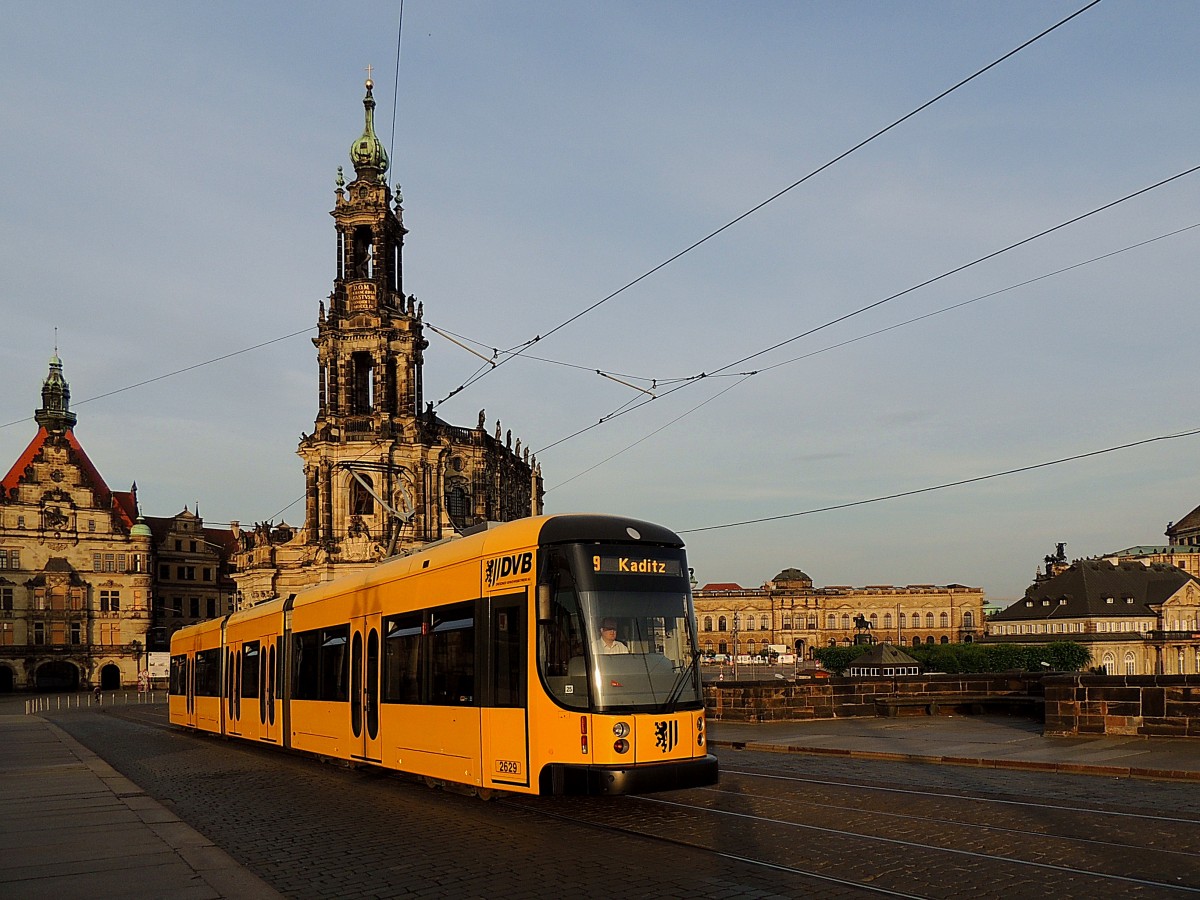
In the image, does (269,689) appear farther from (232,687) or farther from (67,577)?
(67,577)

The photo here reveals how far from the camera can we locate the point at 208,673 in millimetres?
31453

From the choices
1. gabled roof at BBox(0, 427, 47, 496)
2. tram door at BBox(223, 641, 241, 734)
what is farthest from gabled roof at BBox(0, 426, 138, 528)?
tram door at BBox(223, 641, 241, 734)

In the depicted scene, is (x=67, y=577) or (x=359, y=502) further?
(x=67, y=577)

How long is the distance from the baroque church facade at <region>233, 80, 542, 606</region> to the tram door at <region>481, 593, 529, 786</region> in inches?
2673

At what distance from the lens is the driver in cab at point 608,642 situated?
13.3 metres

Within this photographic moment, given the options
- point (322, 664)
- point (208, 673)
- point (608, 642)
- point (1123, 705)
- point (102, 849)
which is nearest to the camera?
point (102, 849)

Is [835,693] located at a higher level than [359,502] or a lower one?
lower

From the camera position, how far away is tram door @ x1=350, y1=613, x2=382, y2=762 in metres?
18.2

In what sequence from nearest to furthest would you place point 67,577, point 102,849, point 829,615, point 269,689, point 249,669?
point 102,849 < point 269,689 < point 249,669 < point 67,577 < point 829,615

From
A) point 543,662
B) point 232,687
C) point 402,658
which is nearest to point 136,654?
point 232,687

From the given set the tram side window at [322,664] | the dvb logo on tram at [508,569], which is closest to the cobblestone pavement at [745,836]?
the tram side window at [322,664]

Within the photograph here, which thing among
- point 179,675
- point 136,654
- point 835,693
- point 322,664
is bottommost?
point 136,654

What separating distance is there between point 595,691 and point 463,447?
83075 millimetres

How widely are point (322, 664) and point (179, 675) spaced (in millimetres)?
17345
